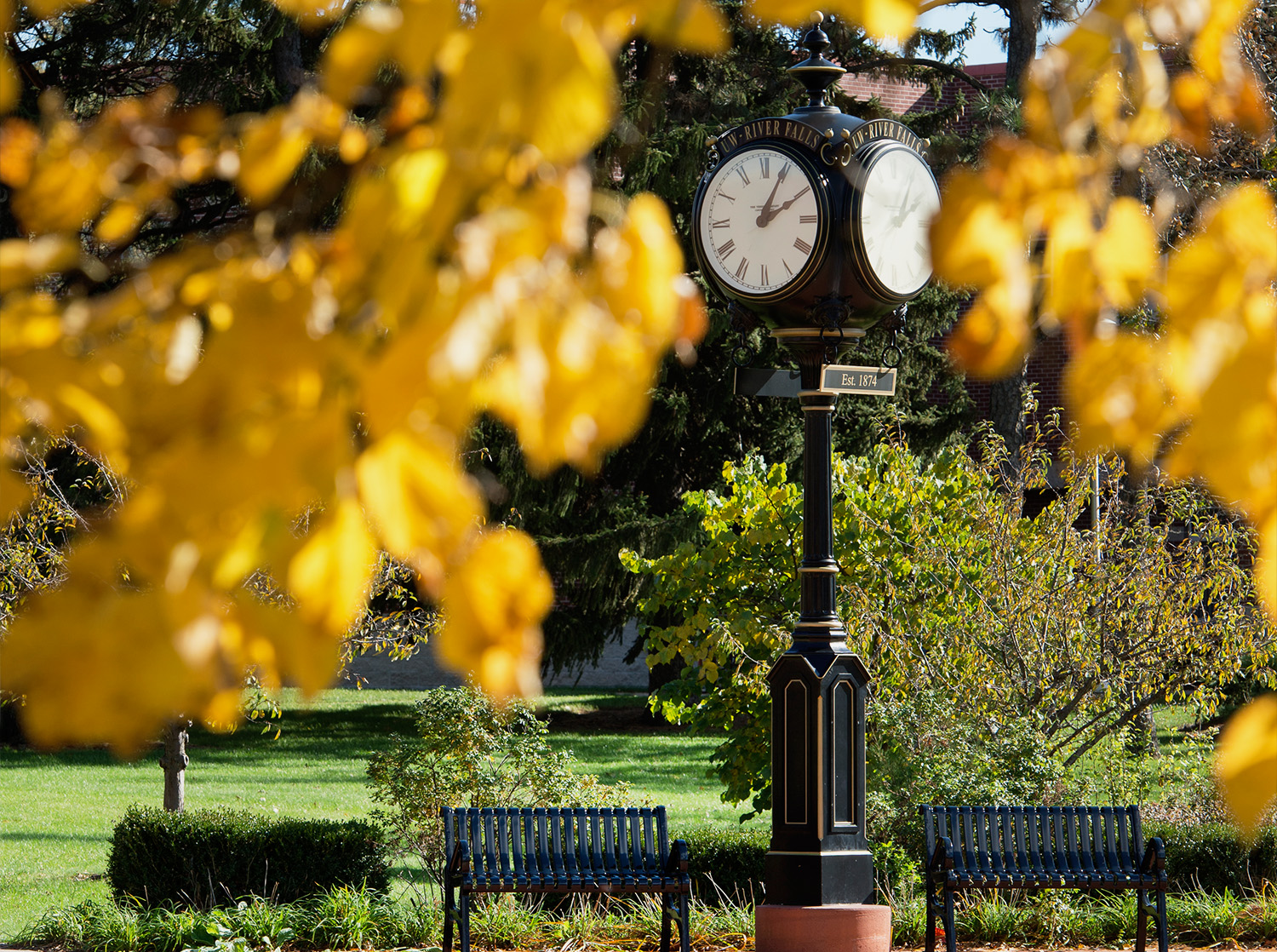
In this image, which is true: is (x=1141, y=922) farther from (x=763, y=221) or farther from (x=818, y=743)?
(x=763, y=221)

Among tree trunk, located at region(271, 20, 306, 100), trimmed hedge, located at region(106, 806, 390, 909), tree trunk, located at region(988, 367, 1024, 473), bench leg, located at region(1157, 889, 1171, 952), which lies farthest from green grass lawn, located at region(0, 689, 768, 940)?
tree trunk, located at region(271, 20, 306, 100)

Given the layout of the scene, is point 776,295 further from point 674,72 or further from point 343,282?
point 674,72

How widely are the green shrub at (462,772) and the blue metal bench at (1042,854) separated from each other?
7.48 ft

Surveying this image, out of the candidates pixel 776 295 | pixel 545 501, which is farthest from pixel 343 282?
pixel 545 501

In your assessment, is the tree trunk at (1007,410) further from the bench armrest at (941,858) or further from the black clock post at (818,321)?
the black clock post at (818,321)

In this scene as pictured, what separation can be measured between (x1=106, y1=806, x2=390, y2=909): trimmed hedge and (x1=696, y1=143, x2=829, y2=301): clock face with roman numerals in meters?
4.34

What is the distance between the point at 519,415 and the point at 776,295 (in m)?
4.67

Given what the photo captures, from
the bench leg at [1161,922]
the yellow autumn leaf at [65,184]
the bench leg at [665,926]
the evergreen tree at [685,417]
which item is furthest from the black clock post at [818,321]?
the evergreen tree at [685,417]

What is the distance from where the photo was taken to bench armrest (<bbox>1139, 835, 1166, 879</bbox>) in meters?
7.05

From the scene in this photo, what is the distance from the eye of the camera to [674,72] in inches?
774

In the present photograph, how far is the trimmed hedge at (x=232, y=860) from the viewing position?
8.07m

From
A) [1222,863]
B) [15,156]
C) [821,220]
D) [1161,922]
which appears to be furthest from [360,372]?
[1222,863]

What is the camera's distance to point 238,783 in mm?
15438

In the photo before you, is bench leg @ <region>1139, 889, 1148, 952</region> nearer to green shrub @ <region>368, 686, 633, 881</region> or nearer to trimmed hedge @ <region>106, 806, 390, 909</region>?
green shrub @ <region>368, 686, 633, 881</region>
